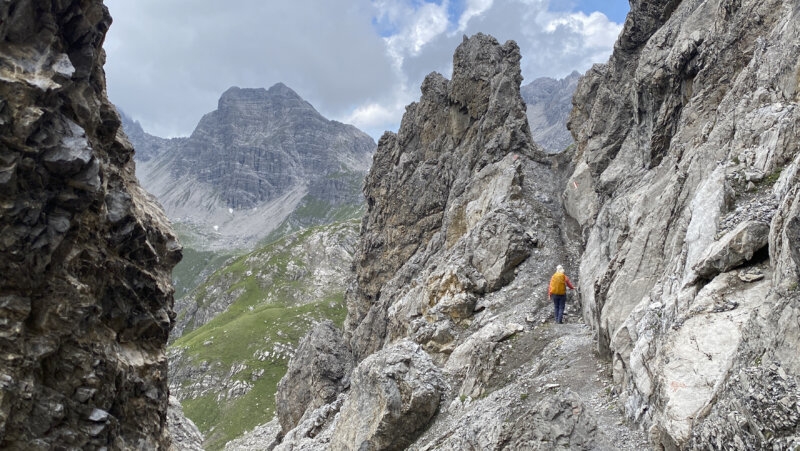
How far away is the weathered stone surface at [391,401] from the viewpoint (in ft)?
87.9

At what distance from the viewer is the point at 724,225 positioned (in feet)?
54.3

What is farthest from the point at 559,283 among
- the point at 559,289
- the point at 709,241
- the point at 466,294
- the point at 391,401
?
the point at 709,241

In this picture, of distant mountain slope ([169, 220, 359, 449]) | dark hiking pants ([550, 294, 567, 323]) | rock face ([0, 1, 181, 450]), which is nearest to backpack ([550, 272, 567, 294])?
dark hiking pants ([550, 294, 567, 323])

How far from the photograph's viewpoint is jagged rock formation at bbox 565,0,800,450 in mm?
11195

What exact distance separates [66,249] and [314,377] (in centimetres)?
4741

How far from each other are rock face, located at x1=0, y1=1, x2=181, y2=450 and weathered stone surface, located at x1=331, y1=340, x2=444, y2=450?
11.8m

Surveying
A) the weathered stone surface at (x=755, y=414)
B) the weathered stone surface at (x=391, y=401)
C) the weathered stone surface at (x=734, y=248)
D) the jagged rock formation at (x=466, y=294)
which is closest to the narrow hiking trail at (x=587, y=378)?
the jagged rock formation at (x=466, y=294)

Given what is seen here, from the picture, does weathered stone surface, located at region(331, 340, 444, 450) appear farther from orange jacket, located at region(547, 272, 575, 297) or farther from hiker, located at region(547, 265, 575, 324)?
orange jacket, located at region(547, 272, 575, 297)

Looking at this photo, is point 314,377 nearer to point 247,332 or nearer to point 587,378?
point 587,378

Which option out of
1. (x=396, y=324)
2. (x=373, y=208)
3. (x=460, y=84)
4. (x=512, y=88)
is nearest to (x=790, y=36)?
(x=396, y=324)

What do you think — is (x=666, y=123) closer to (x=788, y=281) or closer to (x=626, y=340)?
(x=626, y=340)

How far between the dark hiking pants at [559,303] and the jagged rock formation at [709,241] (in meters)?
1.44

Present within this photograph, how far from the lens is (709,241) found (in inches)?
657

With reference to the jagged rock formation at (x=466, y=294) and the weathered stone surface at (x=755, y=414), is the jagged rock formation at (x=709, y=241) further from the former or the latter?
the jagged rock formation at (x=466, y=294)
